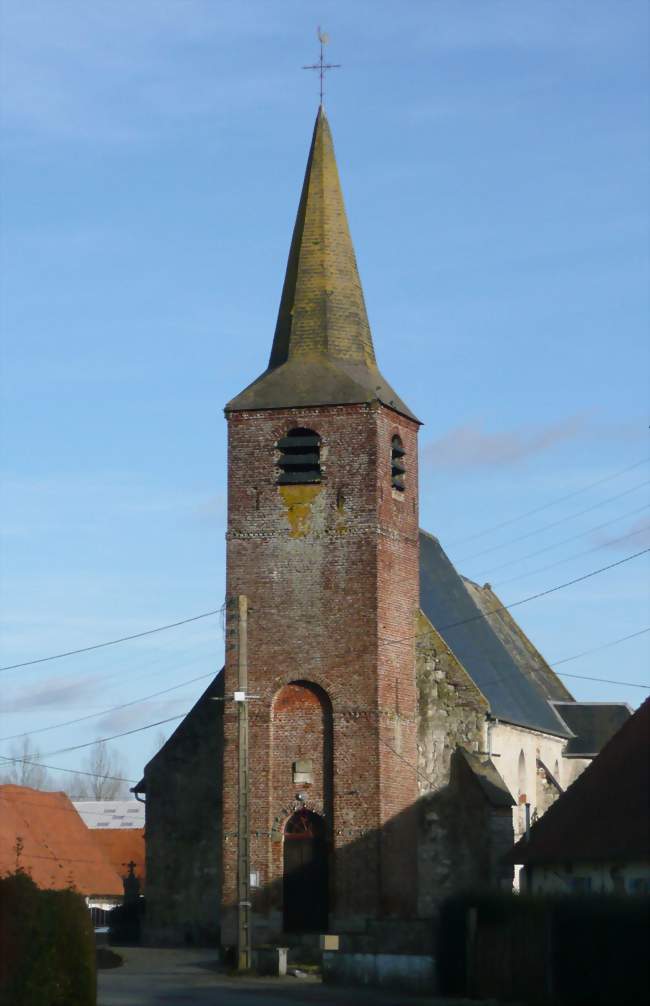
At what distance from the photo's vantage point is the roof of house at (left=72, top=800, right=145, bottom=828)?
290ft

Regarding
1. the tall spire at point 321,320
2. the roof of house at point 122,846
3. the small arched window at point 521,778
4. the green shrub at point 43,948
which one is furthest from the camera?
the roof of house at point 122,846

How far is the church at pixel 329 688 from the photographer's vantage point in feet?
120

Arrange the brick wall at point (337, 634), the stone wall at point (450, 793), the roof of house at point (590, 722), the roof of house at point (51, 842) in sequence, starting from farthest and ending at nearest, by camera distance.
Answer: the roof of house at point (51, 842) < the roof of house at point (590, 722) < the stone wall at point (450, 793) < the brick wall at point (337, 634)

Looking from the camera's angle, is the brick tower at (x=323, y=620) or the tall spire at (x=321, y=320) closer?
the brick tower at (x=323, y=620)

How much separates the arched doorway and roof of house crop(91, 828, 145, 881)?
114ft

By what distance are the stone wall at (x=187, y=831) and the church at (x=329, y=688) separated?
0.05 meters

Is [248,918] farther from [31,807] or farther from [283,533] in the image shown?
[31,807]

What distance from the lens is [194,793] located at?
1642 inches

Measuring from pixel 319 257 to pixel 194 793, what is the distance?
514 inches

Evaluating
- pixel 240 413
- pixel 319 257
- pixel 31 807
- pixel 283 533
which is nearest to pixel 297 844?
pixel 283 533

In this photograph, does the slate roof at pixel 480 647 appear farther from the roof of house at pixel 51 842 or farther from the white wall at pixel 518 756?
the roof of house at pixel 51 842

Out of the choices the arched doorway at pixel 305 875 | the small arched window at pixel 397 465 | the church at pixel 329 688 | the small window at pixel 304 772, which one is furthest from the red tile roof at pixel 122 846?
the small arched window at pixel 397 465

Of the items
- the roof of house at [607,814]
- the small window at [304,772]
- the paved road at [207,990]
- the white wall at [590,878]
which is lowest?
the paved road at [207,990]

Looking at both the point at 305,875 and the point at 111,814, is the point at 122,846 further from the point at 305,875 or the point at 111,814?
the point at 305,875
